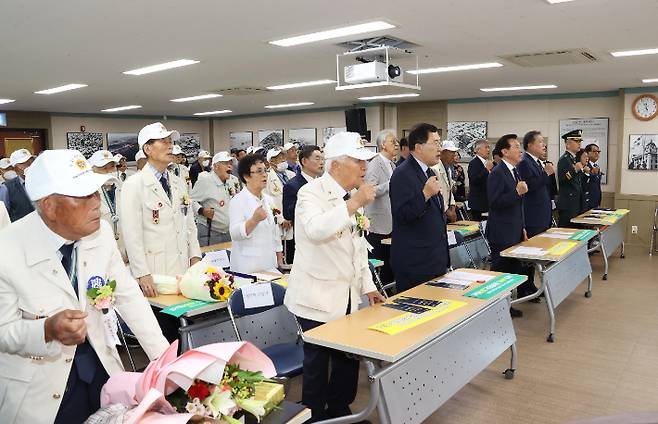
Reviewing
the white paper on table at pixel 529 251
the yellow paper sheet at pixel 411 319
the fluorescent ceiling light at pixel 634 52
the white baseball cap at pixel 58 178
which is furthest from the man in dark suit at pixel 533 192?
the white baseball cap at pixel 58 178

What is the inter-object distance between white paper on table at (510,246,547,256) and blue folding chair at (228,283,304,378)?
7.78 feet

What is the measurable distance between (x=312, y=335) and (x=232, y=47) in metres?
4.23

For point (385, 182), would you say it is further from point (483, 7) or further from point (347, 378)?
point (347, 378)

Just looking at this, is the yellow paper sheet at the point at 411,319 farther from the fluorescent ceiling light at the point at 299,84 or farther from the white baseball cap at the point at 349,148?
the fluorescent ceiling light at the point at 299,84

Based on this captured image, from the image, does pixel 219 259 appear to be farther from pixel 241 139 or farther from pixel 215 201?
pixel 241 139

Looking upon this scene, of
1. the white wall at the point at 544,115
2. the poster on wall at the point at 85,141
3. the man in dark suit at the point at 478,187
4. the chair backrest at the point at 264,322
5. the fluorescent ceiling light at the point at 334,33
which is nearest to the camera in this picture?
the chair backrest at the point at 264,322

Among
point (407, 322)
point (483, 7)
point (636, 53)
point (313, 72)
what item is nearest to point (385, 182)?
point (483, 7)

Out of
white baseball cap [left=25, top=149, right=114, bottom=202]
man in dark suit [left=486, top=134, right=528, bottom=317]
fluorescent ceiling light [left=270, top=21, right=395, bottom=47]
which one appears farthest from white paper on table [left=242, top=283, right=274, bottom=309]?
man in dark suit [left=486, top=134, right=528, bottom=317]

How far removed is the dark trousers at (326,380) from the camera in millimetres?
2811

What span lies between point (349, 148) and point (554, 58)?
202 inches

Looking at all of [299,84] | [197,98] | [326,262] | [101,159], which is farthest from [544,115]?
[326,262]

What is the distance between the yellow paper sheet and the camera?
8.59 ft

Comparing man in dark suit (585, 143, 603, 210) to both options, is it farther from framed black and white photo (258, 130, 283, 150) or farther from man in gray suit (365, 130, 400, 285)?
framed black and white photo (258, 130, 283, 150)

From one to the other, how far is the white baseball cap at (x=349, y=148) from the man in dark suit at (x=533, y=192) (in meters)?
3.65
